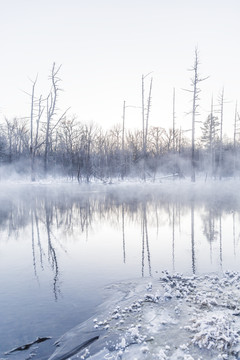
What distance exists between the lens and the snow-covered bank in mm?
3207

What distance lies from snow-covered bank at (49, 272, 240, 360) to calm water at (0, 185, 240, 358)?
353mm

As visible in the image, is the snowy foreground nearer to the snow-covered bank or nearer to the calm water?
the snow-covered bank

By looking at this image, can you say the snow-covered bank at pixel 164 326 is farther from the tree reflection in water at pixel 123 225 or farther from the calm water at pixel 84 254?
the tree reflection in water at pixel 123 225

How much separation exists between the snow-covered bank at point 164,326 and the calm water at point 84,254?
1.16 feet

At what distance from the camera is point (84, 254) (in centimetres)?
A: 707

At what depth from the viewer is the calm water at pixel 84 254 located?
13.7ft

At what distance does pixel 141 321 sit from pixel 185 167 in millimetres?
40711

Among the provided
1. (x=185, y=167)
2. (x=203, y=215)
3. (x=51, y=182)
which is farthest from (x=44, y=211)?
(x=185, y=167)

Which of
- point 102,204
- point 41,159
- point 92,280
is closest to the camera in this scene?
point 92,280

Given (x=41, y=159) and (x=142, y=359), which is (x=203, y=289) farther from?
(x=41, y=159)

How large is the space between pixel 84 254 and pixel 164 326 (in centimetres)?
366

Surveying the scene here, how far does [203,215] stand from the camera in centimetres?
1203

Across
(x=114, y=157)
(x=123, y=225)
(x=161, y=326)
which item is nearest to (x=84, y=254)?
(x=123, y=225)

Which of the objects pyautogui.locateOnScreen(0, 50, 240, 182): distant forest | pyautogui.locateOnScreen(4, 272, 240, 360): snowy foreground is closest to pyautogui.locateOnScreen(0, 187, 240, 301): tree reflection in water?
pyautogui.locateOnScreen(4, 272, 240, 360): snowy foreground
